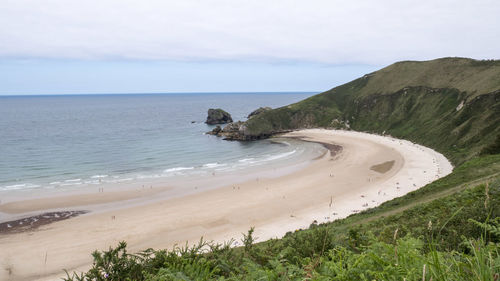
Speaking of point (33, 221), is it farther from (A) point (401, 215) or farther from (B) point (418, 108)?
(B) point (418, 108)

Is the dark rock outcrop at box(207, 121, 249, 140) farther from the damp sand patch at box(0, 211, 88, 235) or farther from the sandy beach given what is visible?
Result: the damp sand patch at box(0, 211, 88, 235)

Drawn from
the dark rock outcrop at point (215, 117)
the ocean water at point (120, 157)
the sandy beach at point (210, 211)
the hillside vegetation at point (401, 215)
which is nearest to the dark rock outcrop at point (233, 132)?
the hillside vegetation at point (401, 215)

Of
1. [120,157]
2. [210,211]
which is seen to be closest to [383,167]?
[210,211]

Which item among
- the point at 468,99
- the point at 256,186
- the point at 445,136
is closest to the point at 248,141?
the point at 256,186

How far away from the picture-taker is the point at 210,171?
5366 cm

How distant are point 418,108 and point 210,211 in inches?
2979

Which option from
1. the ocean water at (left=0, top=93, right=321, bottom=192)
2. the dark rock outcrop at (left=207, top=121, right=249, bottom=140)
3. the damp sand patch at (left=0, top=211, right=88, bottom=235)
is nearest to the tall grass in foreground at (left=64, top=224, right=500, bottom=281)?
the damp sand patch at (left=0, top=211, right=88, bottom=235)

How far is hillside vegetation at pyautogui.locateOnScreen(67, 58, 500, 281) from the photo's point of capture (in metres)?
3.88

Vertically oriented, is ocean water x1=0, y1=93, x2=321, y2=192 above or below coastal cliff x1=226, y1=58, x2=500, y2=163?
below

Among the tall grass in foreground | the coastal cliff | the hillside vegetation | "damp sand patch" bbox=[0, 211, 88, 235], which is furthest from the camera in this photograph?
the coastal cliff

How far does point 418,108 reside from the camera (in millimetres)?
83312

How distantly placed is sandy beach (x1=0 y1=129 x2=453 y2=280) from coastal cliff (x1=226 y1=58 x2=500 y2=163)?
10.7 meters

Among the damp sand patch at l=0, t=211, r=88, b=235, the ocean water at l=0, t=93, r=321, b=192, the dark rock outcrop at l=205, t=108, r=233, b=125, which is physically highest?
the dark rock outcrop at l=205, t=108, r=233, b=125

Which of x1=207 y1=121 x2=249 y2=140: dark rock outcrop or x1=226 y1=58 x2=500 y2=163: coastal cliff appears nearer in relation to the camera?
x1=226 y1=58 x2=500 y2=163: coastal cliff
